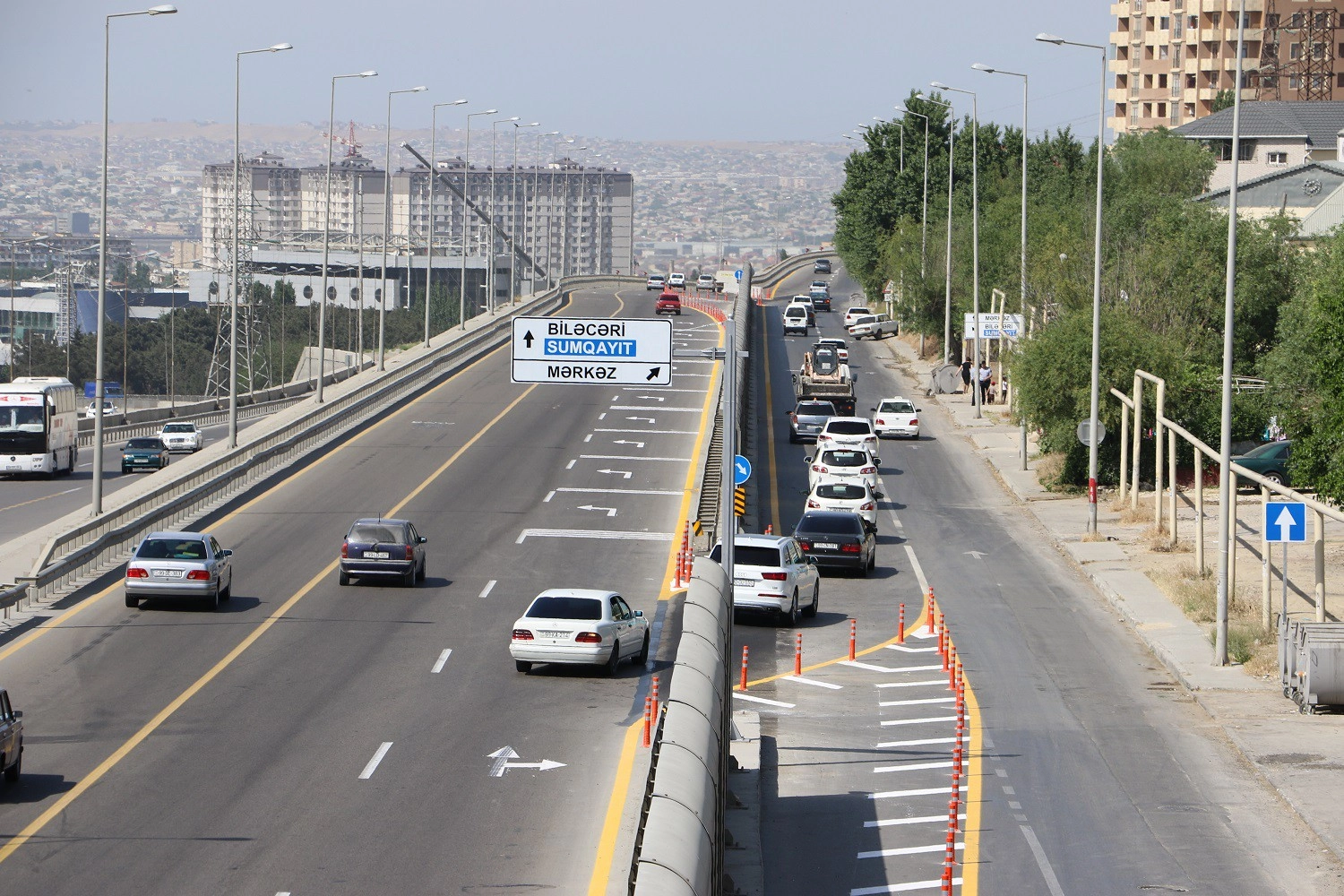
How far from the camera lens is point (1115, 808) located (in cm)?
1956

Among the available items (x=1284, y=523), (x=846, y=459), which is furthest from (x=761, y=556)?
(x=846, y=459)

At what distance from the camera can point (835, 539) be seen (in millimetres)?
36812

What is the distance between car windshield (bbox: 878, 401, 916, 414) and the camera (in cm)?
5947

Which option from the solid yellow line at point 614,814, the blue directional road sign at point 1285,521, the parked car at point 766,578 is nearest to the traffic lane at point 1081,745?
the blue directional road sign at point 1285,521

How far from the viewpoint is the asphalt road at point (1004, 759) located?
56.4 feet

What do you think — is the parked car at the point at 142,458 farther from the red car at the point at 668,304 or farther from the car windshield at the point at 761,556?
the red car at the point at 668,304

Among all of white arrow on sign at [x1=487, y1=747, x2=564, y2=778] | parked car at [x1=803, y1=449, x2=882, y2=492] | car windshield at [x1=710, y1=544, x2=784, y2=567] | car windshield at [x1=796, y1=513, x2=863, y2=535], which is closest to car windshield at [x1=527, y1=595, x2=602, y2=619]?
white arrow on sign at [x1=487, y1=747, x2=564, y2=778]

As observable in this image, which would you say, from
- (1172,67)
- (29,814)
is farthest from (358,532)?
(1172,67)

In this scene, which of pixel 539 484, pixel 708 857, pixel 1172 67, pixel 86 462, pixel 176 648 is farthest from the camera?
pixel 1172 67

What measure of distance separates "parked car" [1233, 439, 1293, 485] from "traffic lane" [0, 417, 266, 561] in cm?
2938

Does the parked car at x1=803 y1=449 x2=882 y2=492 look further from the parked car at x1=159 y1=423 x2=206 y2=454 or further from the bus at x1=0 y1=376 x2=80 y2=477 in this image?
the parked car at x1=159 y1=423 x2=206 y2=454

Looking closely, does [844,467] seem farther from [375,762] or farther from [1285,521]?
[375,762]

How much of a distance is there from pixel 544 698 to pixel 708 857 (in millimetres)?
13328

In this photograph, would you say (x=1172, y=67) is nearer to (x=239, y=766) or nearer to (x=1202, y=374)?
(x=1202, y=374)
